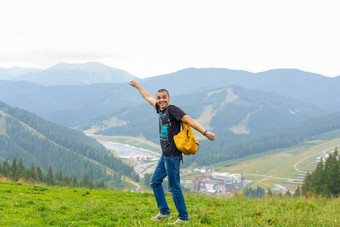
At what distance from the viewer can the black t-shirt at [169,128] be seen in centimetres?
761

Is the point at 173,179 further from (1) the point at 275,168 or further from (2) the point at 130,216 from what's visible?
(1) the point at 275,168

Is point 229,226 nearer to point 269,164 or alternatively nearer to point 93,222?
point 93,222

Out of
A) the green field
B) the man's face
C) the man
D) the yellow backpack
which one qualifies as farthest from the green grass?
the green field

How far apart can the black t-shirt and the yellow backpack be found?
0.76 feet

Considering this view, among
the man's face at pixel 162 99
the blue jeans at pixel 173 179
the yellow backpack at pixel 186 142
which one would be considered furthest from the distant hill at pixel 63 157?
the yellow backpack at pixel 186 142

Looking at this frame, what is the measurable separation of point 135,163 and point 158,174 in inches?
7194

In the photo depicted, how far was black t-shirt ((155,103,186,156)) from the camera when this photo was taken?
25.0ft

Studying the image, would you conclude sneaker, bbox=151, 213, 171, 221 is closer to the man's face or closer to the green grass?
the green grass

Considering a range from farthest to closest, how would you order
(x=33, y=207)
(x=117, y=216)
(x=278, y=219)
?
(x=33, y=207) < (x=117, y=216) < (x=278, y=219)

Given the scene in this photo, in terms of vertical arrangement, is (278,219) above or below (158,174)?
below

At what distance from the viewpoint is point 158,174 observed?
8086 mm

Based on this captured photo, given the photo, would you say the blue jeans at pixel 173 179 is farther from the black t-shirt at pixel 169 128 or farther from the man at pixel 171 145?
the black t-shirt at pixel 169 128

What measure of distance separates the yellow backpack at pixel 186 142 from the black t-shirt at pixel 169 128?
0.76 ft

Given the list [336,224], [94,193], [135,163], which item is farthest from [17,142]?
[336,224]
